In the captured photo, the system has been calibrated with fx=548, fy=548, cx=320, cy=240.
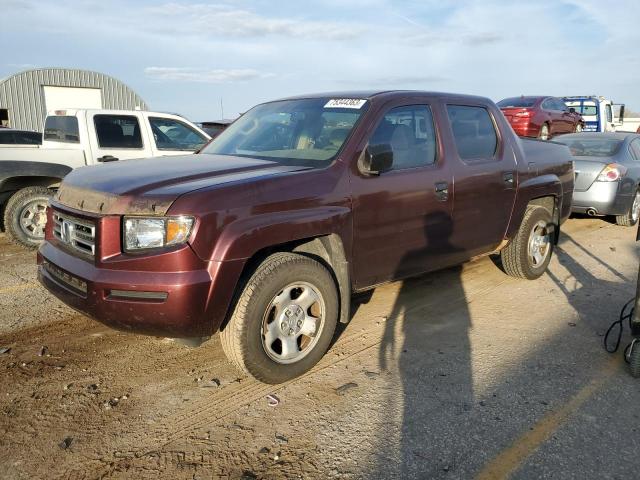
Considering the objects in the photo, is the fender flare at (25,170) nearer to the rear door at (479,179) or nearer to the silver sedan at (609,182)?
the rear door at (479,179)

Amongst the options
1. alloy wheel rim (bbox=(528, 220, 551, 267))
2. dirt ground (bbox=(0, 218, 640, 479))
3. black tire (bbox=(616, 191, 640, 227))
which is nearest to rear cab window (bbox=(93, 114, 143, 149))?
dirt ground (bbox=(0, 218, 640, 479))

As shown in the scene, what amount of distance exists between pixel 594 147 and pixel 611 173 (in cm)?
97

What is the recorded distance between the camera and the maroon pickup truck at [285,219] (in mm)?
3004

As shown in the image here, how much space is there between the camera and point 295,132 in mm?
4277

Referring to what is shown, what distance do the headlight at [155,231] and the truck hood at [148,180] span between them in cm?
6

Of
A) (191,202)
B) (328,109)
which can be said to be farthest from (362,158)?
(191,202)

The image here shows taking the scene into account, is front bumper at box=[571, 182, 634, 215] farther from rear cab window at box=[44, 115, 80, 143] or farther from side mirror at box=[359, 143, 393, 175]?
rear cab window at box=[44, 115, 80, 143]

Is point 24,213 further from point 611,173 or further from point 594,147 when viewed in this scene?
point 594,147

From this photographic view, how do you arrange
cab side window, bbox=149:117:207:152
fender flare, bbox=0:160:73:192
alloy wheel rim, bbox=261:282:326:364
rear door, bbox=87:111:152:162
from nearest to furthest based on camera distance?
alloy wheel rim, bbox=261:282:326:364 < fender flare, bbox=0:160:73:192 < rear door, bbox=87:111:152:162 < cab side window, bbox=149:117:207:152

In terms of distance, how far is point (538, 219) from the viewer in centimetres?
560

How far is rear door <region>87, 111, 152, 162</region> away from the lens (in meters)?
7.66

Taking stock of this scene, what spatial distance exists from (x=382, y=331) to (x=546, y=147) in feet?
9.78

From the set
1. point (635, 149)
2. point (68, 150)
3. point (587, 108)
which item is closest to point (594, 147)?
point (635, 149)

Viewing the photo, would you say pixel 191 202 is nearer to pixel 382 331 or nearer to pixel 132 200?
pixel 132 200
